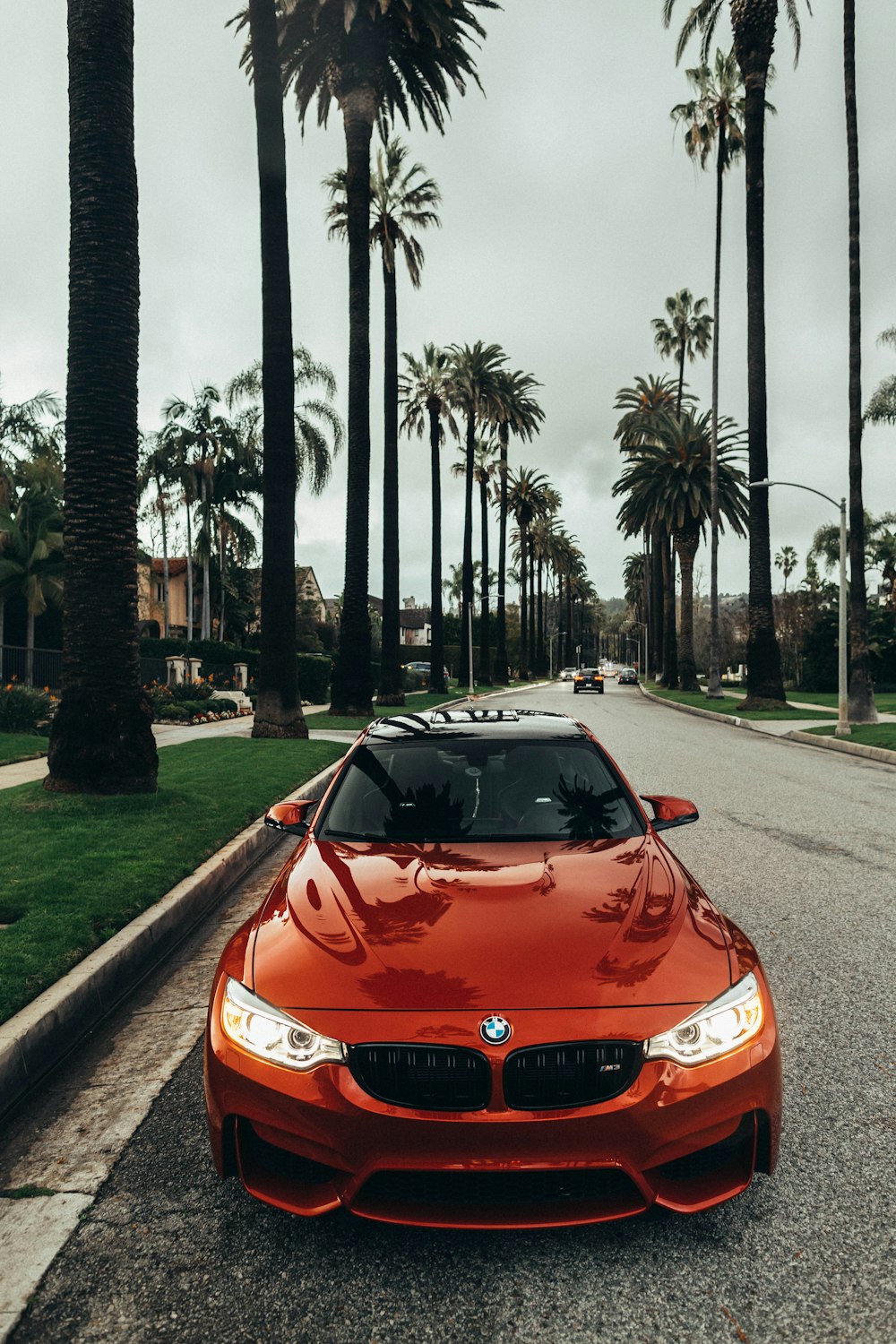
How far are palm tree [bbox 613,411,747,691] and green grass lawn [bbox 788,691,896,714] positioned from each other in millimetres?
7940

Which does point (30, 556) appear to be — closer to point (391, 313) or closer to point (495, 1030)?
point (391, 313)

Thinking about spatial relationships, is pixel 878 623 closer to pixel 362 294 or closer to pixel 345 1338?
pixel 362 294

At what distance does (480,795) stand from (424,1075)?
2.14 meters

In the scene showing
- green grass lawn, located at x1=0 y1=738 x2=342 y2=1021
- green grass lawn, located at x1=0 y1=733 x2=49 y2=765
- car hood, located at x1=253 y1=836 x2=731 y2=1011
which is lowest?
green grass lawn, located at x1=0 y1=733 x2=49 y2=765

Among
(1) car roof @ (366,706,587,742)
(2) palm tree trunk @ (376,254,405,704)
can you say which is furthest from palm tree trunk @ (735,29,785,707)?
(1) car roof @ (366,706,587,742)

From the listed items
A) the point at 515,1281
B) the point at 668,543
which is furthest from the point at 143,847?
the point at 668,543

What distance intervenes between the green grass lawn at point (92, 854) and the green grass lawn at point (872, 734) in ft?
41.2

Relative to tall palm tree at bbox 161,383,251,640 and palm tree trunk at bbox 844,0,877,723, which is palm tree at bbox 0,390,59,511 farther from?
palm tree trunk at bbox 844,0,877,723

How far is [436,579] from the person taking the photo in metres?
49.2

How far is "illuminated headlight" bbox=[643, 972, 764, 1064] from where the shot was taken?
2.67 m

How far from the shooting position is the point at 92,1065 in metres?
4.25

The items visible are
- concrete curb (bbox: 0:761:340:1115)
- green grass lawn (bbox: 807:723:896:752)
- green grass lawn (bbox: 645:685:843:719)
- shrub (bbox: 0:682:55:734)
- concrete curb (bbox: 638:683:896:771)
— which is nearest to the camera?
concrete curb (bbox: 0:761:340:1115)

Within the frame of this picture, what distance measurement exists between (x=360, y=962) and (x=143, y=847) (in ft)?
17.4

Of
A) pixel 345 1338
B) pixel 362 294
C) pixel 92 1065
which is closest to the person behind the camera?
pixel 345 1338
